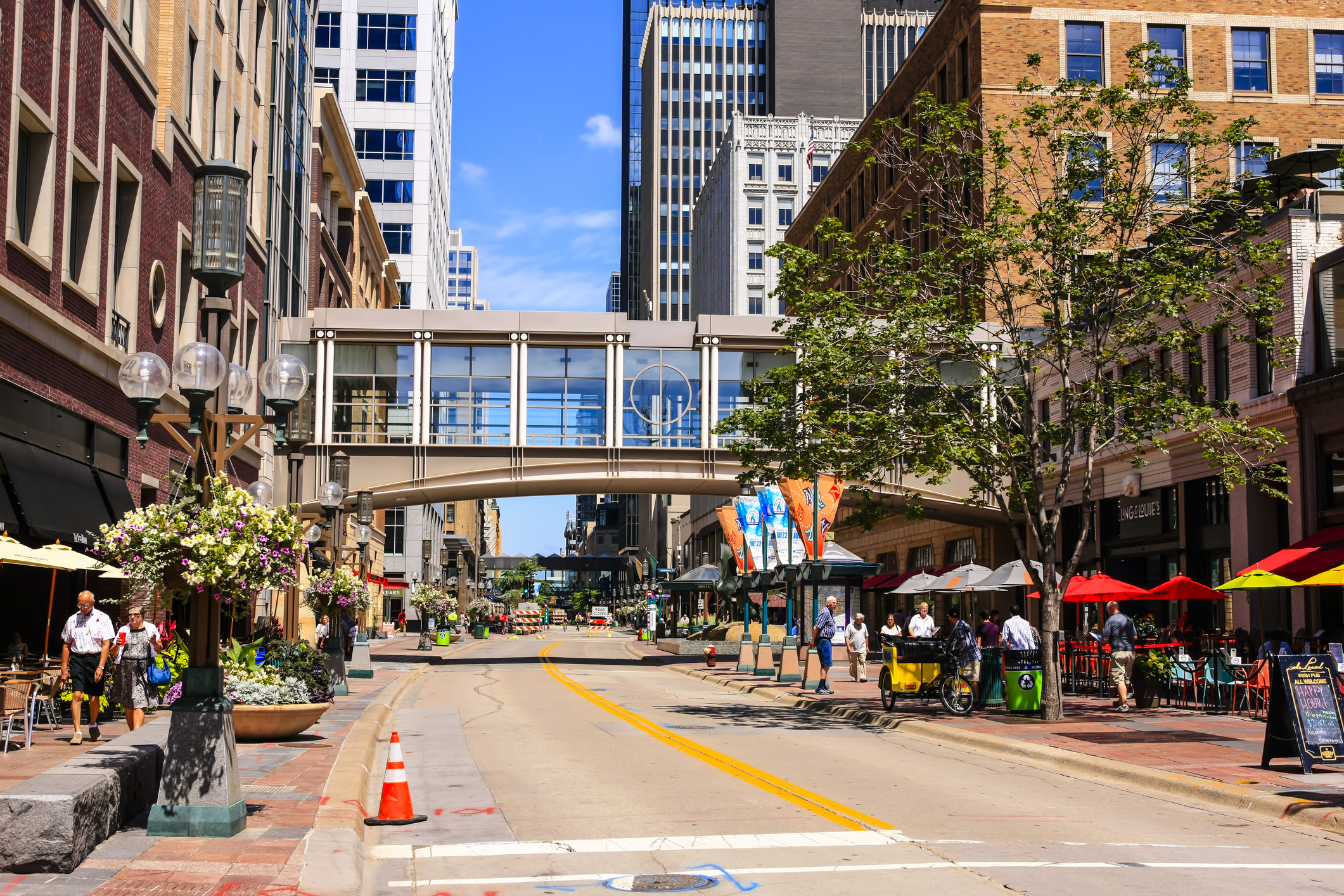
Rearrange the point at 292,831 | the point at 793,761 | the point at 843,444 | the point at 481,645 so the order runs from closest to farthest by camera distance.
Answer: the point at 292,831 < the point at 793,761 < the point at 843,444 < the point at 481,645

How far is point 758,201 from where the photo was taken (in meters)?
120

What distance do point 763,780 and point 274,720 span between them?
6742 millimetres

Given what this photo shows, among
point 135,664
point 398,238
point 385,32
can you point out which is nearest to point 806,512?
point 135,664

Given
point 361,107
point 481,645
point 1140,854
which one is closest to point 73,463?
point 1140,854

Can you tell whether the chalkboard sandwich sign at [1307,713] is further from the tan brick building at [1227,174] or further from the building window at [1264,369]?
the building window at [1264,369]

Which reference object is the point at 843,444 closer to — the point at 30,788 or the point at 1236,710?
the point at 1236,710

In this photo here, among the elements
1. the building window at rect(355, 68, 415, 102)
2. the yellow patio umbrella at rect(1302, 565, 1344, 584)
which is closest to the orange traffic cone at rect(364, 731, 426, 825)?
the yellow patio umbrella at rect(1302, 565, 1344, 584)

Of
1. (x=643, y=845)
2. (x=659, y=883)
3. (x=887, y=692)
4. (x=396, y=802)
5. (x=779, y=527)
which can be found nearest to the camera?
(x=659, y=883)

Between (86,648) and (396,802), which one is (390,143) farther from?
(396,802)

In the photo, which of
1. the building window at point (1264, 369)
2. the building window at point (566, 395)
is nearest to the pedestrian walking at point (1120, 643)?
the building window at point (1264, 369)

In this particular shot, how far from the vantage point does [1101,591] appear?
91.5 ft

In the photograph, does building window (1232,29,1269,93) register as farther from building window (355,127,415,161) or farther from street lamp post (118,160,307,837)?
building window (355,127,415,161)

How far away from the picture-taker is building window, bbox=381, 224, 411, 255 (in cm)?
9875

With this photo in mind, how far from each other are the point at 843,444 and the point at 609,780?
31.9 ft
